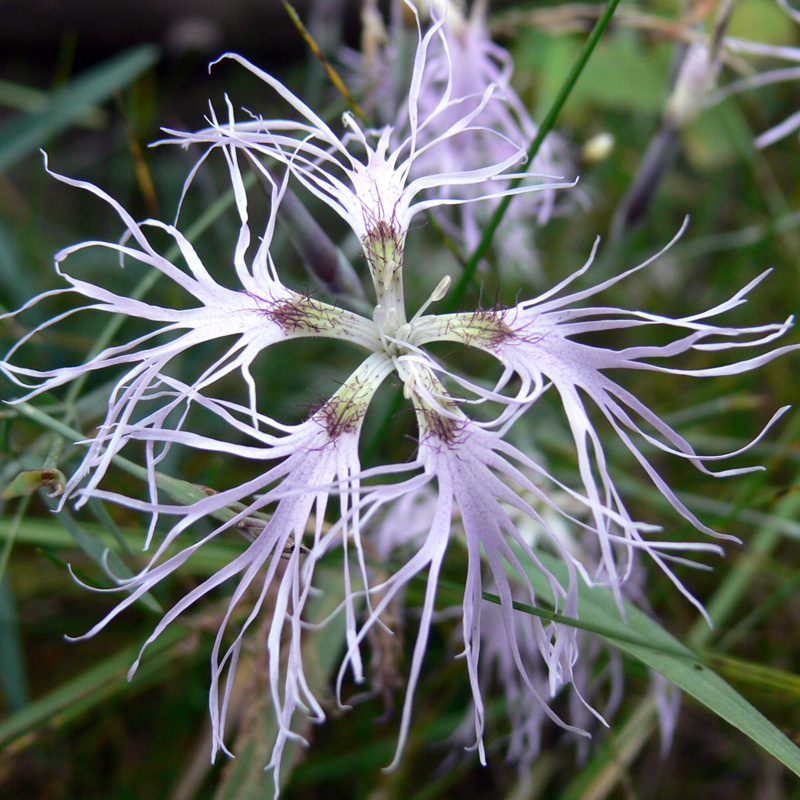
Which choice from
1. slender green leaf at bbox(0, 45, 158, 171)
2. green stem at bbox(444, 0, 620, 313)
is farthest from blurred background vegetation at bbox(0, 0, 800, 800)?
green stem at bbox(444, 0, 620, 313)

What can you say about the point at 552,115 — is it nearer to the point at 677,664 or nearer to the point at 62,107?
the point at 677,664

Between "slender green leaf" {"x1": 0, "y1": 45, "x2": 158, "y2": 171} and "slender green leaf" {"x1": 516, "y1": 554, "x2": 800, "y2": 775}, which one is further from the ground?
"slender green leaf" {"x1": 0, "y1": 45, "x2": 158, "y2": 171}

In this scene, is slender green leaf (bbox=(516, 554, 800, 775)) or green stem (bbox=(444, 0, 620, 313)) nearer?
slender green leaf (bbox=(516, 554, 800, 775))

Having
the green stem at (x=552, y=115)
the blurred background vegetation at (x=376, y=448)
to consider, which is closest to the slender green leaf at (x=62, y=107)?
the blurred background vegetation at (x=376, y=448)

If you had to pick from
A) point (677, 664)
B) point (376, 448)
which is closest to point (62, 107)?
point (376, 448)

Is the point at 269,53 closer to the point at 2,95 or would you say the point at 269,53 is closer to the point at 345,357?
the point at 2,95

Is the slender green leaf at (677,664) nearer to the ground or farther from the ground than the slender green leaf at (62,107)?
nearer to the ground

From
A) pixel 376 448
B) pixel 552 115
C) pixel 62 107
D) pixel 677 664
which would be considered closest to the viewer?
pixel 677 664

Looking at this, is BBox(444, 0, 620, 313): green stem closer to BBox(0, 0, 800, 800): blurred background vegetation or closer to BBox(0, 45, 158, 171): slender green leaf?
BBox(0, 0, 800, 800): blurred background vegetation

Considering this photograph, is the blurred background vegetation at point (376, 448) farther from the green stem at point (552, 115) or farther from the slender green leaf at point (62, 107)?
the green stem at point (552, 115)
